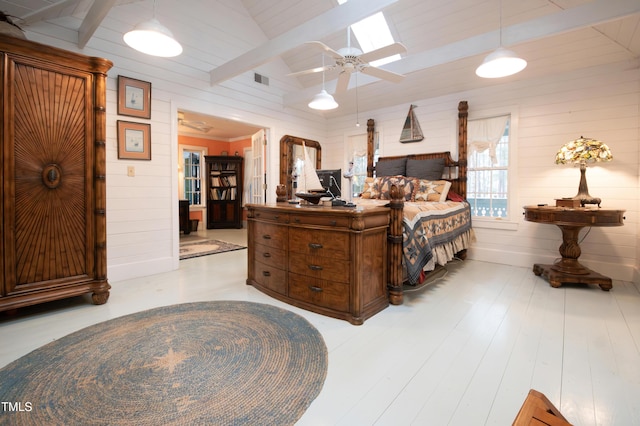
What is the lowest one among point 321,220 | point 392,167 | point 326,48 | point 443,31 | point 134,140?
point 321,220

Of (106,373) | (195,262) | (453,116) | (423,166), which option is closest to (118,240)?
(195,262)

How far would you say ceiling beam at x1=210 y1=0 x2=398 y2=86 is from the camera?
236 centimetres

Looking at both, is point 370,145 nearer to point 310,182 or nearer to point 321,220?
point 310,182

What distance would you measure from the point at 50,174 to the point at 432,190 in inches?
163

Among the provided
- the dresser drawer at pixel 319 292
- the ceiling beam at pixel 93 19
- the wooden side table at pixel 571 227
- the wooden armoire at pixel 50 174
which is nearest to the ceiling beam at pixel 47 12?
the ceiling beam at pixel 93 19

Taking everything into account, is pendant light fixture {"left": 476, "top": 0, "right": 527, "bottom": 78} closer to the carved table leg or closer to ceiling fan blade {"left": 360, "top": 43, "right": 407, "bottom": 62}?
ceiling fan blade {"left": 360, "top": 43, "right": 407, "bottom": 62}

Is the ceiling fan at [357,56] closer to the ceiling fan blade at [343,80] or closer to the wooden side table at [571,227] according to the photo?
the ceiling fan blade at [343,80]

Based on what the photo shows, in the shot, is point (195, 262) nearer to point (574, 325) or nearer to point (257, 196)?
point (257, 196)

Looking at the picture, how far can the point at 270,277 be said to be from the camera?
2.79 metres

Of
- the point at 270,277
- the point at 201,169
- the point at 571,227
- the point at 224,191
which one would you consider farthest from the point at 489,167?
the point at 201,169

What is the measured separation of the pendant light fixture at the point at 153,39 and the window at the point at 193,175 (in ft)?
18.8

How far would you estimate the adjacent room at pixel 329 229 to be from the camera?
1482 millimetres

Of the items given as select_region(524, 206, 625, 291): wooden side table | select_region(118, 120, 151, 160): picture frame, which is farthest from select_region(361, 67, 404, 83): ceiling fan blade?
select_region(118, 120, 151, 160): picture frame

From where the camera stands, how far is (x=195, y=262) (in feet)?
13.5
